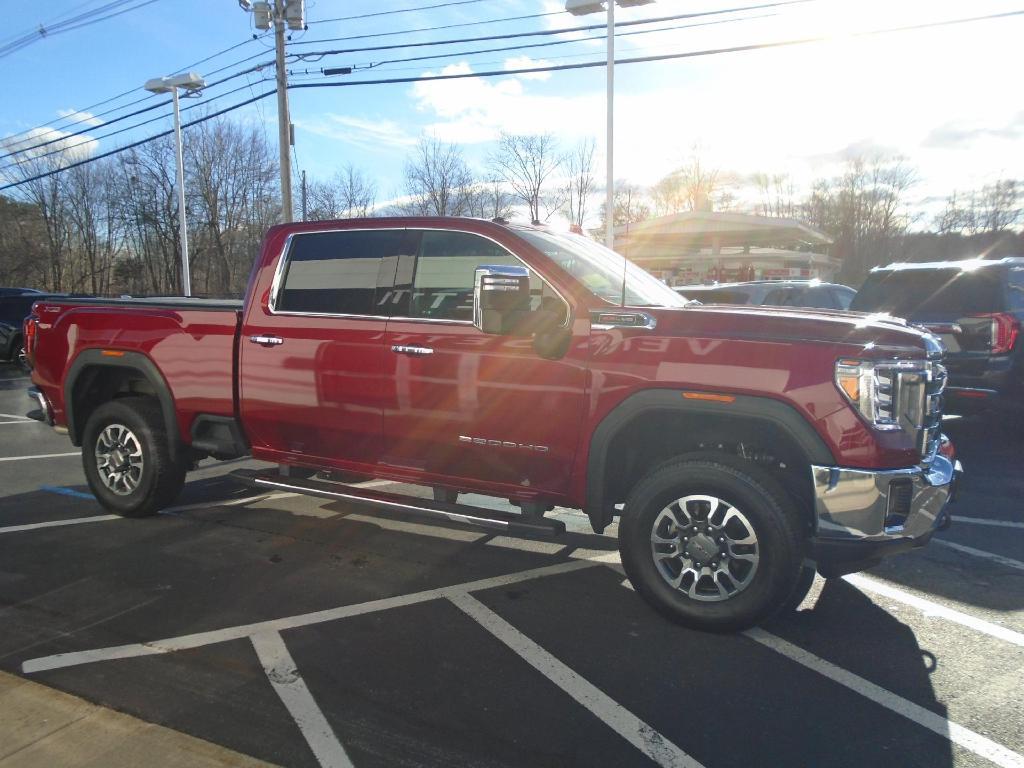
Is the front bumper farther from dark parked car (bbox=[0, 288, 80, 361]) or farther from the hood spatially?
dark parked car (bbox=[0, 288, 80, 361])

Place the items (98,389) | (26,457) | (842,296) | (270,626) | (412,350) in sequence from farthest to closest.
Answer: (842,296)
(26,457)
(98,389)
(412,350)
(270,626)

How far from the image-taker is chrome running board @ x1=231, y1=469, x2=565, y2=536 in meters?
4.13

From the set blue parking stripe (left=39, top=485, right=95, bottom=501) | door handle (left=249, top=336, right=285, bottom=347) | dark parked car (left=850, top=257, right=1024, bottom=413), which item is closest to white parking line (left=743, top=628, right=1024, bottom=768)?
door handle (left=249, top=336, right=285, bottom=347)

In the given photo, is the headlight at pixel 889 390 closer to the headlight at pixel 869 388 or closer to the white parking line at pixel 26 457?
the headlight at pixel 869 388

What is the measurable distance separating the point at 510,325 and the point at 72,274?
59.6 m

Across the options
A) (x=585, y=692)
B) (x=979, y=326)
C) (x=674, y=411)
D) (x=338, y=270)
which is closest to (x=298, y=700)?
(x=585, y=692)

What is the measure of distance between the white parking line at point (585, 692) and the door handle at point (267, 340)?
2060 mm

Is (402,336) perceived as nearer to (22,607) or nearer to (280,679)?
(280,679)

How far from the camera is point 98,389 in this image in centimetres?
591

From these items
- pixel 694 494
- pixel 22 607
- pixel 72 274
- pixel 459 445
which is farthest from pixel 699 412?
pixel 72 274

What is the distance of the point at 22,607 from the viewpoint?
4.06m

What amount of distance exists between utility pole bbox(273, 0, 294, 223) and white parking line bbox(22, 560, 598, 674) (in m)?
15.0

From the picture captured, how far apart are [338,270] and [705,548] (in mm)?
2889

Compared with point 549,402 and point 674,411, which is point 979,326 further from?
point 549,402
